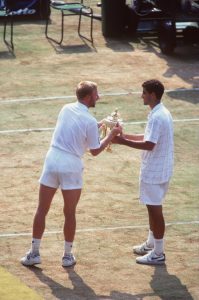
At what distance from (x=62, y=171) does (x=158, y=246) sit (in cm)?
134

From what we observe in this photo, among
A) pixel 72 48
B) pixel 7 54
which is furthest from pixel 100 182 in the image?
pixel 72 48

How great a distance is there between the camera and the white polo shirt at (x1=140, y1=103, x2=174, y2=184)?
37.0 ft

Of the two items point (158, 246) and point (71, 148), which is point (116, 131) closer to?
point (71, 148)

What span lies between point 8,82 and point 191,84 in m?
3.22

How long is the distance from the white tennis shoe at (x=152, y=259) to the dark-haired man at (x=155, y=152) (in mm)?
143

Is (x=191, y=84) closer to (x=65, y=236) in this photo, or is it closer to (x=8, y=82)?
(x=8, y=82)

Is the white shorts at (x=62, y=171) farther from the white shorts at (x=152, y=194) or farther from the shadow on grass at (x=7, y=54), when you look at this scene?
the shadow on grass at (x=7, y=54)

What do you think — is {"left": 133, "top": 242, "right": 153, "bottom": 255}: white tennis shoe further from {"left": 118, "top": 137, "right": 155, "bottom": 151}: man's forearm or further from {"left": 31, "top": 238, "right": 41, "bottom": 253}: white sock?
{"left": 118, "top": 137, "right": 155, "bottom": 151}: man's forearm

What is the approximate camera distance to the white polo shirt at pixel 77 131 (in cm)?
1120

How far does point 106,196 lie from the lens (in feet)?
44.9

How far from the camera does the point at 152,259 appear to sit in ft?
38.2

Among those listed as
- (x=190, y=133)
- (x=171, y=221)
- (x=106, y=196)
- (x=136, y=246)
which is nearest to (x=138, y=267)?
(x=136, y=246)

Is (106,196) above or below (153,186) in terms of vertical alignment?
below

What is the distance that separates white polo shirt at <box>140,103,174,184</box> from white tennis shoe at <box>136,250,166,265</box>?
812 mm
